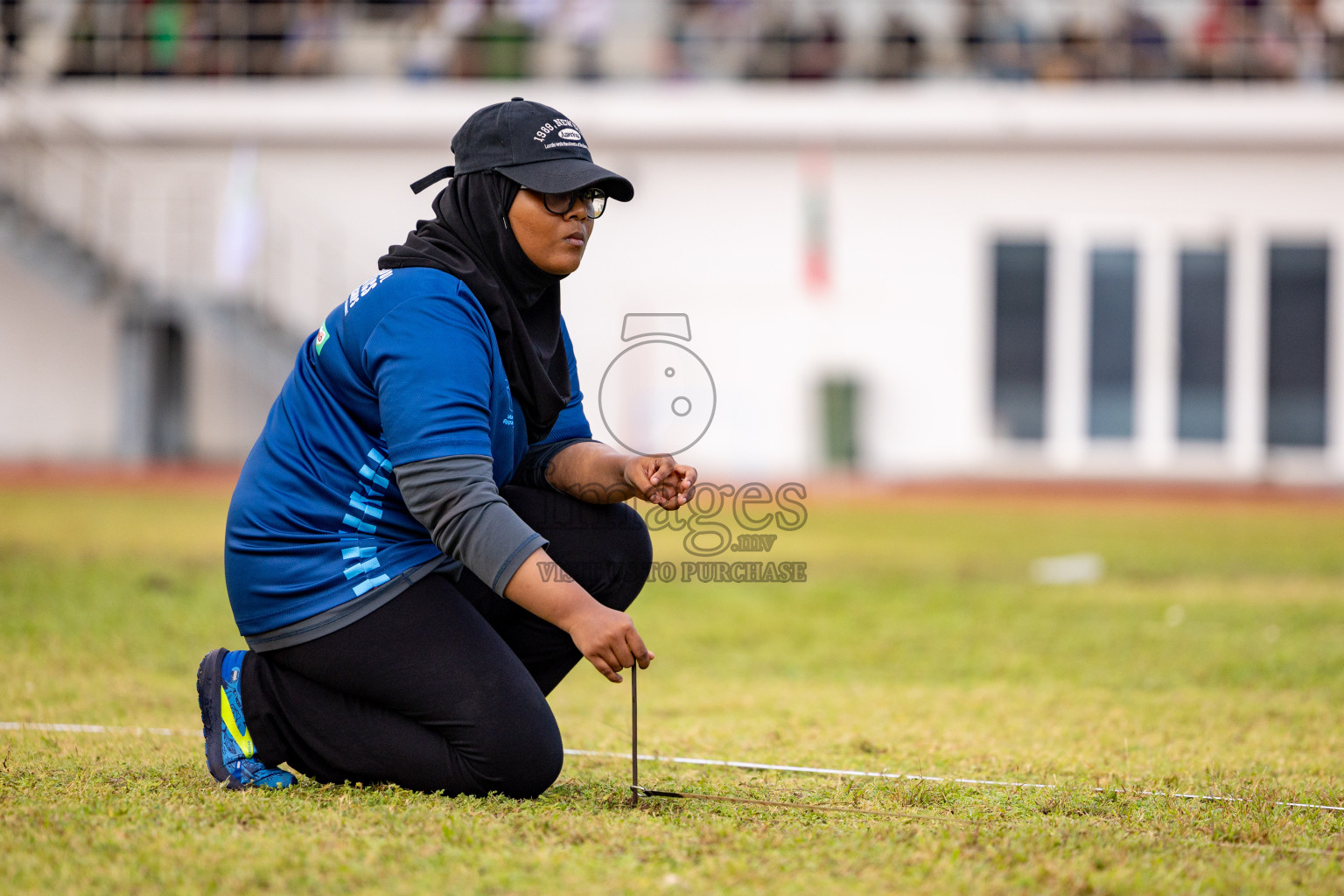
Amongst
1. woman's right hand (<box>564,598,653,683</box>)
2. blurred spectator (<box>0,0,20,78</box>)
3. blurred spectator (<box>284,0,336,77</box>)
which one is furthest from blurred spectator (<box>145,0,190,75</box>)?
woman's right hand (<box>564,598,653,683</box>)

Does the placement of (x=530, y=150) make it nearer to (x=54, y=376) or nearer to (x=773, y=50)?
(x=773, y=50)

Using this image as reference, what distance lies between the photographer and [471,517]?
2701 millimetres

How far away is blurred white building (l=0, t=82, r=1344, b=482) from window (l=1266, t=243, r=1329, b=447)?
0.03 m

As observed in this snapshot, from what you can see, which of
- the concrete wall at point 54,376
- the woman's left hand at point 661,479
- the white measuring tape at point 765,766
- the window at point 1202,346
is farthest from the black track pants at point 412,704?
the concrete wall at point 54,376

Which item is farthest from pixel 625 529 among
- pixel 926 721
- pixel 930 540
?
pixel 930 540

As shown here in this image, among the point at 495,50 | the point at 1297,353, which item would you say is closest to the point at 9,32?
the point at 495,50

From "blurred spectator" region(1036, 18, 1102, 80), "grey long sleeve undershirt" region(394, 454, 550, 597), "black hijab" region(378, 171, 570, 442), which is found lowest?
"grey long sleeve undershirt" region(394, 454, 550, 597)

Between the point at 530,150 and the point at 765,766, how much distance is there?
1586mm

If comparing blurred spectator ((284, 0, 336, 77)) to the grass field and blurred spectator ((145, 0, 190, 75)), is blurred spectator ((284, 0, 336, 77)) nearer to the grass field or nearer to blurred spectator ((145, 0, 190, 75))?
blurred spectator ((145, 0, 190, 75))

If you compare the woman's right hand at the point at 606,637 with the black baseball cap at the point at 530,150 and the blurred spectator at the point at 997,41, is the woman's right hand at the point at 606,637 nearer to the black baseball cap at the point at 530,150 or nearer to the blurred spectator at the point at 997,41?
the black baseball cap at the point at 530,150

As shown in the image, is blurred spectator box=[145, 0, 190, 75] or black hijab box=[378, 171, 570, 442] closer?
black hijab box=[378, 171, 570, 442]

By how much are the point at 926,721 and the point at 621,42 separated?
14963 mm

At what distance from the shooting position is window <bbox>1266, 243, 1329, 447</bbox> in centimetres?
1725

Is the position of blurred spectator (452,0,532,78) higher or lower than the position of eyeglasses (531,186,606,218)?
higher
